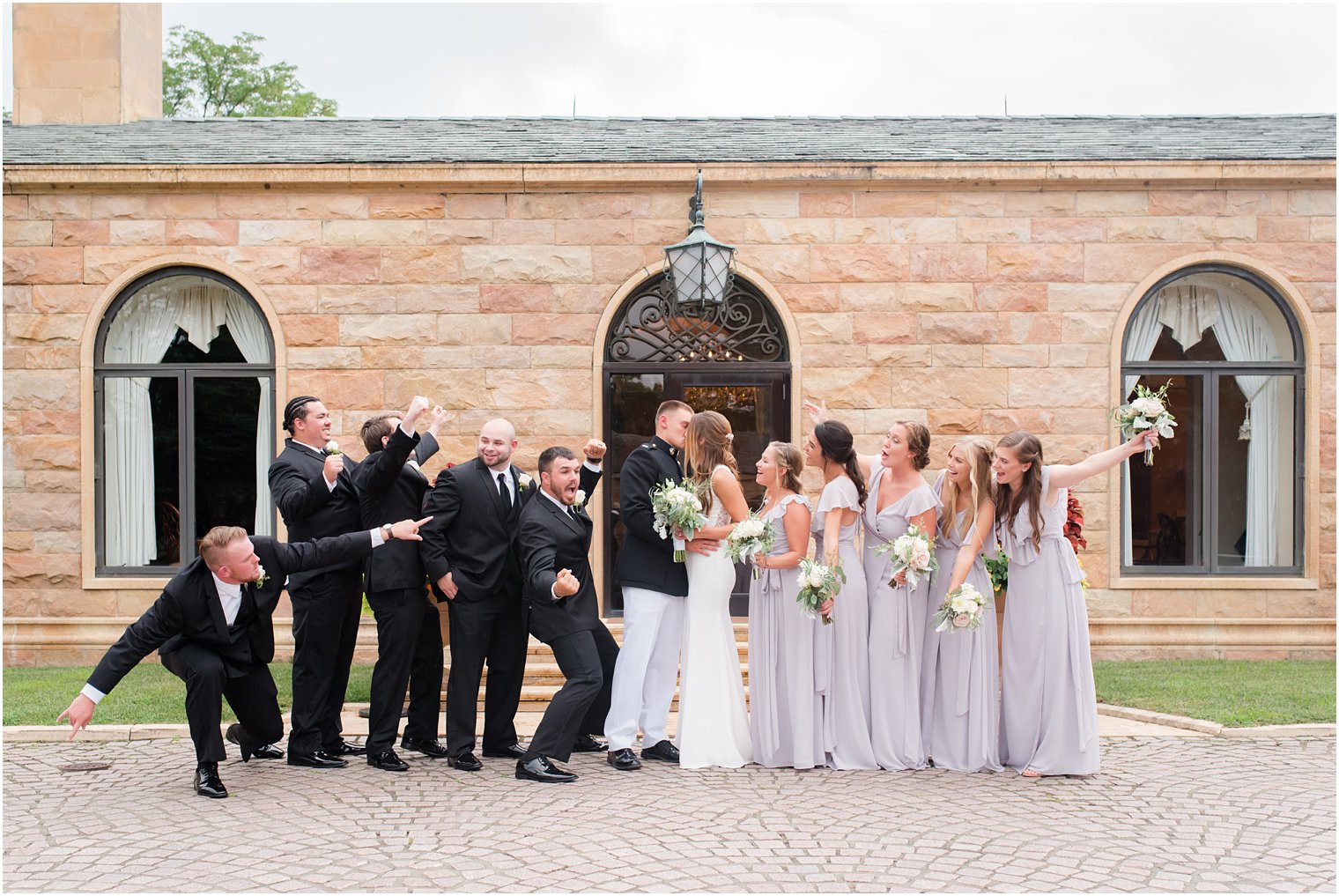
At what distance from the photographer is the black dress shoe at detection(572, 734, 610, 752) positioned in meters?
7.58

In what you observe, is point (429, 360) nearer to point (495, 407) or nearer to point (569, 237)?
point (495, 407)

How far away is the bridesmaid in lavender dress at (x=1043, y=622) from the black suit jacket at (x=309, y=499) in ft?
12.7

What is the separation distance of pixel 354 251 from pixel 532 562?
17.3 feet

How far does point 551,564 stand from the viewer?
6836 millimetres

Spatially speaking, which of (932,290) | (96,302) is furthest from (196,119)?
(932,290)

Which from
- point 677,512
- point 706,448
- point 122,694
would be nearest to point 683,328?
point 706,448

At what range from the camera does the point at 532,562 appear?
686cm

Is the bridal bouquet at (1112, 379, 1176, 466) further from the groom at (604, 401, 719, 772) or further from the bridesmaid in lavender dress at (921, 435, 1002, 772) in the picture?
the groom at (604, 401, 719, 772)

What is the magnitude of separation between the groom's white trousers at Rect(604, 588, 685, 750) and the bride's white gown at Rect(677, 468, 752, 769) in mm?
109

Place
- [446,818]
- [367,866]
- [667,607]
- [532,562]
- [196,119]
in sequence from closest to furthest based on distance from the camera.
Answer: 1. [367,866]
2. [446,818]
3. [532,562]
4. [667,607]
5. [196,119]

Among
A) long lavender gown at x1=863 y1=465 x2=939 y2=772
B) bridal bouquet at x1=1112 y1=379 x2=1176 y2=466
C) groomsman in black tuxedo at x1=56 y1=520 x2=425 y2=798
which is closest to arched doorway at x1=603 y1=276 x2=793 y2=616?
long lavender gown at x1=863 y1=465 x2=939 y2=772

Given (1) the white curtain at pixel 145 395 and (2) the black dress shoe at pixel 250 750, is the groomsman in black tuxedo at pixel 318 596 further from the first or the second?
(1) the white curtain at pixel 145 395

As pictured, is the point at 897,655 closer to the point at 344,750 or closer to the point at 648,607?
the point at 648,607

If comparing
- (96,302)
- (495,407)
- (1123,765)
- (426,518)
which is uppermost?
(96,302)
